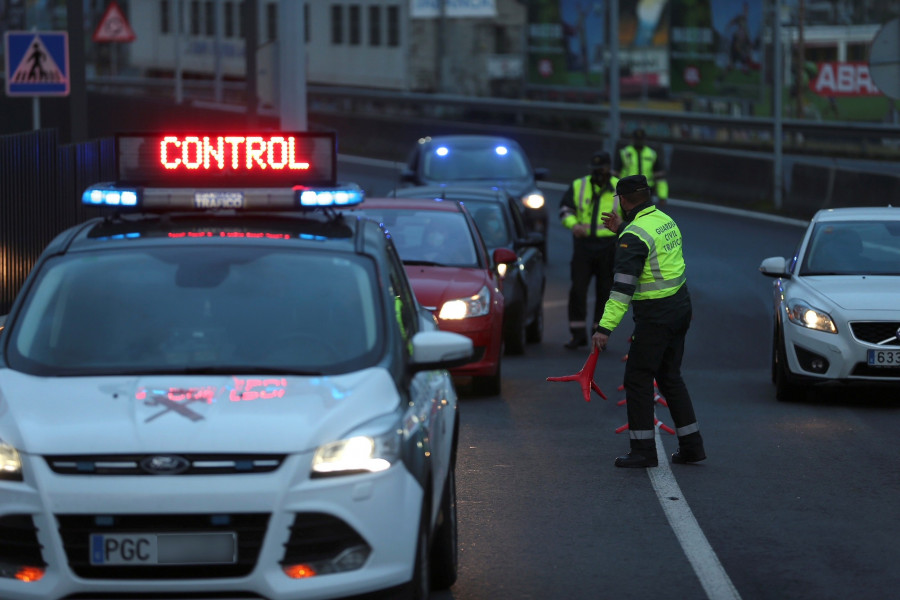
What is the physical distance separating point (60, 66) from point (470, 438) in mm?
11155

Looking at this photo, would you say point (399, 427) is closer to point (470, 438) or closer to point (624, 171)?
point (470, 438)

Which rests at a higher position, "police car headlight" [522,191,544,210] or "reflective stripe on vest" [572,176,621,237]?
"reflective stripe on vest" [572,176,621,237]

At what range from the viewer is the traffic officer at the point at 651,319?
9.55 metres

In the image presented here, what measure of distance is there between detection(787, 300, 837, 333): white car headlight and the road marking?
2694 mm

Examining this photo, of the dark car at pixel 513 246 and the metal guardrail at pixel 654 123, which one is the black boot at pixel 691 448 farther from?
the metal guardrail at pixel 654 123

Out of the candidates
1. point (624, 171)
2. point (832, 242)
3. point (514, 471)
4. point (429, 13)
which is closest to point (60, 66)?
point (624, 171)

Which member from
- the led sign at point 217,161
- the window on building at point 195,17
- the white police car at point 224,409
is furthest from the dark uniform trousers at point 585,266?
the window on building at point 195,17

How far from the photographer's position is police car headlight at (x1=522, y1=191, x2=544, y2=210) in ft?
74.2

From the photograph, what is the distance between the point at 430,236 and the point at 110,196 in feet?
23.1

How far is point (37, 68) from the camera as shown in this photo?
20.1 meters

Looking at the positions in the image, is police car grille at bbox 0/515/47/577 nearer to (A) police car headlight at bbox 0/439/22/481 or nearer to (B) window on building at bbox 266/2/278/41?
(A) police car headlight at bbox 0/439/22/481

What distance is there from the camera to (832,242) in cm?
1347

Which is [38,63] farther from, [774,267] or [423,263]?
[774,267]

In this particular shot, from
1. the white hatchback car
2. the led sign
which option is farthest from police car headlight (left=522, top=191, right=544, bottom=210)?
the led sign
